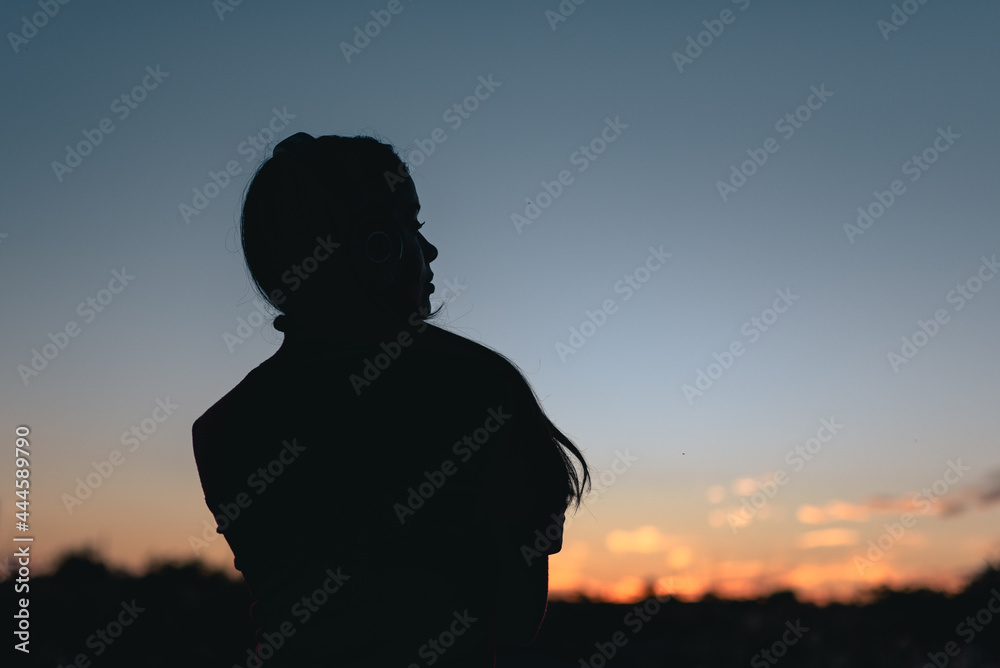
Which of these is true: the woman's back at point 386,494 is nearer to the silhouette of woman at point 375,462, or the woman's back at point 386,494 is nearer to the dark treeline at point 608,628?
the silhouette of woman at point 375,462

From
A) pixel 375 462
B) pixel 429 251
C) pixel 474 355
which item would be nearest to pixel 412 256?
pixel 429 251

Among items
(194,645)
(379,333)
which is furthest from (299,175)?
(194,645)

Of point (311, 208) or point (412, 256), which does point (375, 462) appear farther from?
point (311, 208)

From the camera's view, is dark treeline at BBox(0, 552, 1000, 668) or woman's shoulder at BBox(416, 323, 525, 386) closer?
woman's shoulder at BBox(416, 323, 525, 386)

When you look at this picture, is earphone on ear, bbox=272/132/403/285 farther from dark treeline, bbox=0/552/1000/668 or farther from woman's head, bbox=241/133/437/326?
dark treeline, bbox=0/552/1000/668

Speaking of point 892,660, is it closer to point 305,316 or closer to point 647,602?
point 647,602

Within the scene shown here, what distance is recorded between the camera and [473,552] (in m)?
1.69

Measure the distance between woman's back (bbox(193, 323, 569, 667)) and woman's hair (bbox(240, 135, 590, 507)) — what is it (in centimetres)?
16

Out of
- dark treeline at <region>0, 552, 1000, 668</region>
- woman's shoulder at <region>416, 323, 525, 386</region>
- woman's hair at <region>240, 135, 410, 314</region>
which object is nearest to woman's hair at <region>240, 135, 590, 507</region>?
woman's hair at <region>240, 135, 410, 314</region>

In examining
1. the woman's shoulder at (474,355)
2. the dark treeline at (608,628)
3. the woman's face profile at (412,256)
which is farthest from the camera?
the dark treeline at (608,628)

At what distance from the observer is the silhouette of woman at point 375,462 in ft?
5.43

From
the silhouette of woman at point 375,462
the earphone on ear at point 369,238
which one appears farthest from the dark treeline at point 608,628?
the earphone on ear at point 369,238

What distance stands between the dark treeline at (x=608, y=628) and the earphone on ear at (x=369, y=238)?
642 cm

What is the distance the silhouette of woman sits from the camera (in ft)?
5.43
